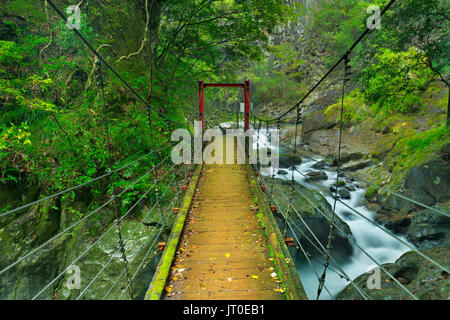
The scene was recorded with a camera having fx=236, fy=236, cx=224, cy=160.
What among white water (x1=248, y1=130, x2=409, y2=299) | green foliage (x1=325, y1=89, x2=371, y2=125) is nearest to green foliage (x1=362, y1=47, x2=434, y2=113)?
white water (x1=248, y1=130, x2=409, y2=299)

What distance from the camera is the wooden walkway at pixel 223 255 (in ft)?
7.10

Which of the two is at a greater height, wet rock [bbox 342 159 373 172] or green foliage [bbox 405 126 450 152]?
green foliage [bbox 405 126 450 152]

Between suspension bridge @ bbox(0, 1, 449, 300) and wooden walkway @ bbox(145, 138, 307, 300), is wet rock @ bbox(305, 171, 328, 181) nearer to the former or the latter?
suspension bridge @ bbox(0, 1, 449, 300)

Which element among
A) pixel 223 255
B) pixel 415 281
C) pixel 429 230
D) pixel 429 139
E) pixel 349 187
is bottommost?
pixel 415 281

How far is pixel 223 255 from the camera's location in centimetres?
268

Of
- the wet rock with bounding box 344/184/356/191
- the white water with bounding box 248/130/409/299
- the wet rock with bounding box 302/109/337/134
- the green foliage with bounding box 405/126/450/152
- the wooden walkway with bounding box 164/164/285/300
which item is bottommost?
the white water with bounding box 248/130/409/299

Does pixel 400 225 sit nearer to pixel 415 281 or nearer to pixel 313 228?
pixel 313 228

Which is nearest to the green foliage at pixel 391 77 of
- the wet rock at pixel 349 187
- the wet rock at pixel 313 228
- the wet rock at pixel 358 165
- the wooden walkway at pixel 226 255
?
the wet rock at pixel 313 228

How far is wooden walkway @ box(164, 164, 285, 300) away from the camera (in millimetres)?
2164

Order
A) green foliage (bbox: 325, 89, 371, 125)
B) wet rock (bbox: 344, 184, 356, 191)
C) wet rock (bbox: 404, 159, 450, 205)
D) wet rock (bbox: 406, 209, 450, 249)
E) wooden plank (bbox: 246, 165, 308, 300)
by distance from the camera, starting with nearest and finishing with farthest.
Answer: wooden plank (bbox: 246, 165, 308, 300) < wet rock (bbox: 406, 209, 450, 249) < wet rock (bbox: 404, 159, 450, 205) < wet rock (bbox: 344, 184, 356, 191) < green foliage (bbox: 325, 89, 371, 125)

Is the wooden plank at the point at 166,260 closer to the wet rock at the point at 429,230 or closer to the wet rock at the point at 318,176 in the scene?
the wet rock at the point at 429,230

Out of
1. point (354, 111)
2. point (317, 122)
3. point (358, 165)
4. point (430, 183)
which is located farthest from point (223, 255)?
point (317, 122)
